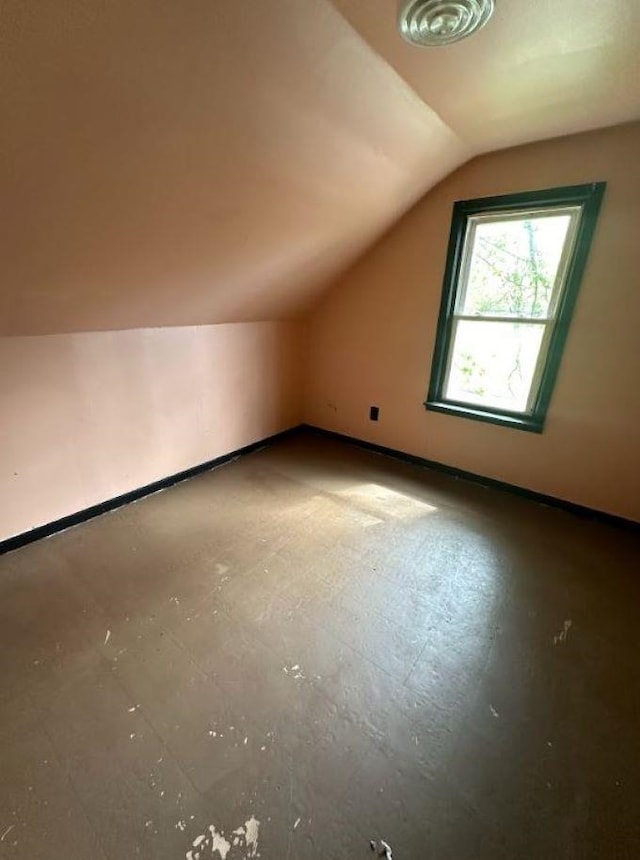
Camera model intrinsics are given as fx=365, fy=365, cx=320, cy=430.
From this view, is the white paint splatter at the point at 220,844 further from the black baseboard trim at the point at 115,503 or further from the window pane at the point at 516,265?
the window pane at the point at 516,265

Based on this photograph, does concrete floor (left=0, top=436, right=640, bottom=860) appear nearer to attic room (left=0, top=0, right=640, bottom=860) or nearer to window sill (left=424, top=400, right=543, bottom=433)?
attic room (left=0, top=0, right=640, bottom=860)

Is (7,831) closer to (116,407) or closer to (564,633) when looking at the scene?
(116,407)

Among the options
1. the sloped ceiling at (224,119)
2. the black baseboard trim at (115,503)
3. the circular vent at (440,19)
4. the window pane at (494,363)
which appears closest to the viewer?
the sloped ceiling at (224,119)

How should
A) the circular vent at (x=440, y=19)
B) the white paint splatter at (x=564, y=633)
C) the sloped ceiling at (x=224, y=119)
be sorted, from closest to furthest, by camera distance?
the sloped ceiling at (x=224, y=119) < the circular vent at (x=440, y=19) < the white paint splatter at (x=564, y=633)

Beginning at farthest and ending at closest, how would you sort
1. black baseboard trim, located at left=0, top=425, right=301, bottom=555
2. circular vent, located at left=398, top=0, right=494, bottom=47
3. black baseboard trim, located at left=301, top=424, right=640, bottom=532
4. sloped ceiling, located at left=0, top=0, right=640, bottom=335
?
1. black baseboard trim, located at left=301, top=424, right=640, bottom=532
2. black baseboard trim, located at left=0, top=425, right=301, bottom=555
3. circular vent, located at left=398, top=0, right=494, bottom=47
4. sloped ceiling, located at left=0, top=0, right=640, bottom=335

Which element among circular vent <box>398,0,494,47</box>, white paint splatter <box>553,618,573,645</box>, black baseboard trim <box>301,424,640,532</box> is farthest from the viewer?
black baseboard trim <box>301,424,640,532</box>

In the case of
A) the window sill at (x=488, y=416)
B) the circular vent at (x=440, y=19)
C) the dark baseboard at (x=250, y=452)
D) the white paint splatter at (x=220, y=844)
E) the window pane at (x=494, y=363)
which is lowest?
the white paint splatter at (x=220, y=844)

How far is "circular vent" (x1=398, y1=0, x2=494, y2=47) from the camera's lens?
102 centimetres

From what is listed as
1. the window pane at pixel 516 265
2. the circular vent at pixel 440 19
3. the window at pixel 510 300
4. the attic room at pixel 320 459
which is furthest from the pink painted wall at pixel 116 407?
the circular vent at pixel 440 19

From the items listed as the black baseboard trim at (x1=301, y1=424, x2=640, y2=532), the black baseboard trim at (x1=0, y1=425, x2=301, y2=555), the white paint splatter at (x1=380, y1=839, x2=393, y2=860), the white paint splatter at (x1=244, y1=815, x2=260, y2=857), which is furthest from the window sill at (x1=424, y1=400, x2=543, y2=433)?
the white paint splatter at (x1=244, y1=815, x2=260, y2=857)


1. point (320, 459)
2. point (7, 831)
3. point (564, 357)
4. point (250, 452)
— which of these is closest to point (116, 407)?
point (250, 452)

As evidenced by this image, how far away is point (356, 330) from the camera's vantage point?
9.98ft

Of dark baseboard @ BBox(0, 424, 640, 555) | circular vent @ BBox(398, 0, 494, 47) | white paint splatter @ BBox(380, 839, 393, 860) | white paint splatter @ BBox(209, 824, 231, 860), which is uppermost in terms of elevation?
circular vent @ BBox(398, 0, 494, 47)

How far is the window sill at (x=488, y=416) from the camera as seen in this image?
2.38 meters
